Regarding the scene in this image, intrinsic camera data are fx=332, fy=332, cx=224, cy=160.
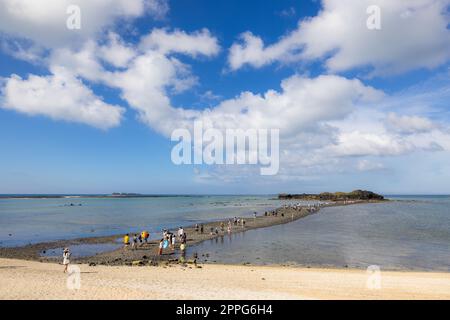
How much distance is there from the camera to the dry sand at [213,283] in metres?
15.7

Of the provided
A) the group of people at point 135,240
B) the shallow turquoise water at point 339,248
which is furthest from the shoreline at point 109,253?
the shallow turquoise water at point 339,248

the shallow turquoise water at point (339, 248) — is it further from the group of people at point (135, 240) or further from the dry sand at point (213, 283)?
the group of people at point (135, 240)

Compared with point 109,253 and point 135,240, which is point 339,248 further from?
point 109,253

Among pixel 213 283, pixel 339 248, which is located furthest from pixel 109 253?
pixel 339 248

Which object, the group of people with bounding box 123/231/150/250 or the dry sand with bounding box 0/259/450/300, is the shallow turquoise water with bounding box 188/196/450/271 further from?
the group of people with bounding box 123/231/150/250

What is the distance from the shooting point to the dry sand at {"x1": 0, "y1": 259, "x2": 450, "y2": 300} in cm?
1574

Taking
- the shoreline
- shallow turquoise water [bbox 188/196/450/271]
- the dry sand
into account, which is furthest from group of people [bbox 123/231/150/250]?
the dry sand

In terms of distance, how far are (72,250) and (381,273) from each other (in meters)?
27.2

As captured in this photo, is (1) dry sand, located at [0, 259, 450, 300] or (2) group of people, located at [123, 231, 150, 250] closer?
(1) dry sand, located at [0, 259, 450, 300]

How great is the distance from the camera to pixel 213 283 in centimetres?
1873

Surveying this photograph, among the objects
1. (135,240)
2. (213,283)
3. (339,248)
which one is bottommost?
(339,248)

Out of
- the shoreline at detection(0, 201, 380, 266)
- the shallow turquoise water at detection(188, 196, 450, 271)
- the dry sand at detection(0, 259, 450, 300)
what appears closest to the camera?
the dry sand at detection(0, 259, 450, 300)

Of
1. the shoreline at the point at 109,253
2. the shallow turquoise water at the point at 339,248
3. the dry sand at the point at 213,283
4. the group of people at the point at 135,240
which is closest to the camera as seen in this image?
the dry sand at the point at 213,283

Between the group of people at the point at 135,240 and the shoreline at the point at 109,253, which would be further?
the group of people at the point at 135,240
